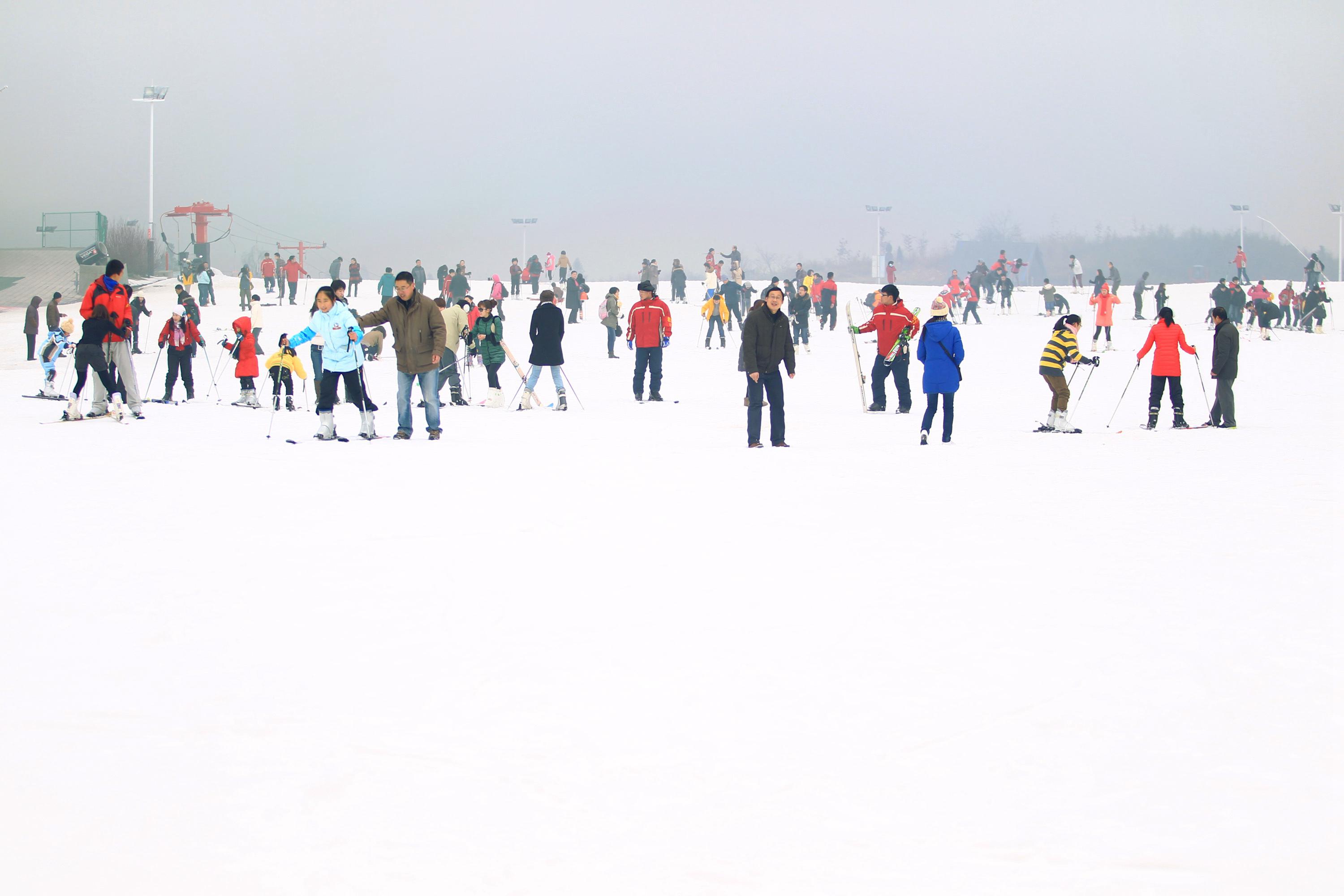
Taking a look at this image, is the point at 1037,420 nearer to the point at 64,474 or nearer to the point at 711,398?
the point at 711,398

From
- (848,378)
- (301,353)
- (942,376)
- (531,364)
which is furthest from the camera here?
(301,353)

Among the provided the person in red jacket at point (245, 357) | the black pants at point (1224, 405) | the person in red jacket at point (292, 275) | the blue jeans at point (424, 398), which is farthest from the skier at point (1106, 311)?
the person in red jacket at point (292, 275)

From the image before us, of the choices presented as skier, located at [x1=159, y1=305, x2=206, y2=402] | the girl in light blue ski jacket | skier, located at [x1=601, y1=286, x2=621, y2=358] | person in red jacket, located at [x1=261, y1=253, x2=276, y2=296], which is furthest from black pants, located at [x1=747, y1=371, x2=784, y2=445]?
person in red jacket, located at [x1=261, y1=253, x2=276, y2=296]

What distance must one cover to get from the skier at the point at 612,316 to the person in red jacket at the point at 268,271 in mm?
17524

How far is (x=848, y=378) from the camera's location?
22859 mm

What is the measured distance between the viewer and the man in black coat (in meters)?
15.4

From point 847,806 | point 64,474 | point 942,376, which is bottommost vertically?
point 847,806

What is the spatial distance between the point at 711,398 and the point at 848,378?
4.87 metres

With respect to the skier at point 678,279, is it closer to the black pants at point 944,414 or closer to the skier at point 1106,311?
the skier at point 1106,311

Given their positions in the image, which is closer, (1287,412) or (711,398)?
(1287,412)

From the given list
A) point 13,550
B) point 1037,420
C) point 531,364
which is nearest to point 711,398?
point 531,364

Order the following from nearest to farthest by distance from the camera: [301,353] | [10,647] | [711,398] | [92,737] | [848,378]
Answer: [92,737]
[10,647]
[711,398]
[848,378]
[301,353]

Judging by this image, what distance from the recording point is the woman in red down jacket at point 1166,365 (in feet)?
46.5

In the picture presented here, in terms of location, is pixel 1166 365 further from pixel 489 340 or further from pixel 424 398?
pixel 424 398
